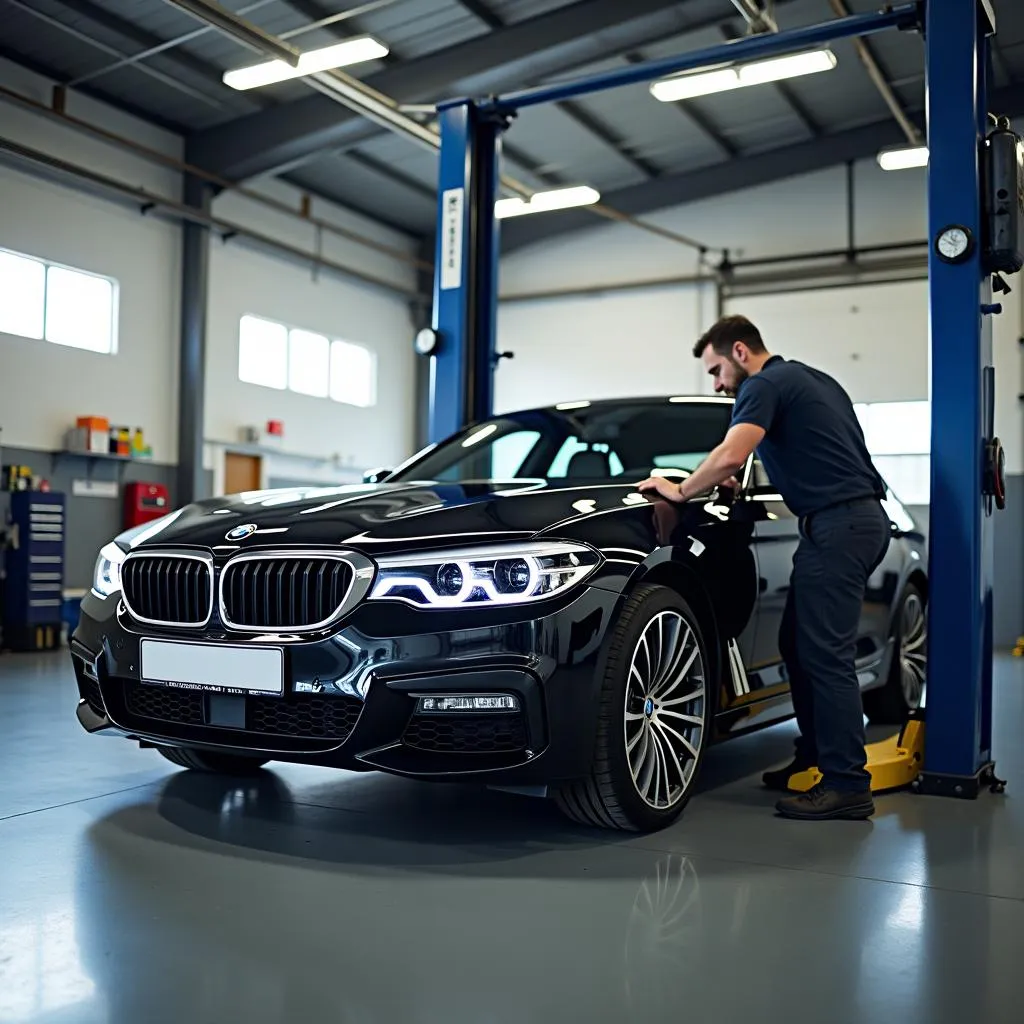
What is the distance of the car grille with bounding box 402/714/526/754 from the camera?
275 centimetres

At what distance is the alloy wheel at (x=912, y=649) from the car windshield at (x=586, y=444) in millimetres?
1635

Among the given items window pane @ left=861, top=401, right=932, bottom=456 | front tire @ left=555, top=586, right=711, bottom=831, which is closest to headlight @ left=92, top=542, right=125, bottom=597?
front tire @ left=555, top=586, right=711, bottom=831

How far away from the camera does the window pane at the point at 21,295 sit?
435 inches

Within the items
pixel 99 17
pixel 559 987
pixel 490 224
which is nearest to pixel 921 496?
pixel 490 224

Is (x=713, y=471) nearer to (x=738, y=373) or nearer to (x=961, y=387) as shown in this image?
(x=738, y=373)

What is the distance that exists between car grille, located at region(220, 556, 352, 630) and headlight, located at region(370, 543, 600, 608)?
0.12 meters

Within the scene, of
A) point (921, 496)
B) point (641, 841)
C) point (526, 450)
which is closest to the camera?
point (641, 841)

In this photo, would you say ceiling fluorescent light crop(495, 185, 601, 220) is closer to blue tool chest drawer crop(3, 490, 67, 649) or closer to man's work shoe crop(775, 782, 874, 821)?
blue tool chest drawer crop(3, 490, 67, 649)

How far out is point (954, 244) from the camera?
3.91 meters

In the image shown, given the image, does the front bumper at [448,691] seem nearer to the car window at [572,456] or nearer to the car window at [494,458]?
the car window at [572,456]

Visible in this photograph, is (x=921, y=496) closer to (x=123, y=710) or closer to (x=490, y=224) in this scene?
(x=490, y=224)

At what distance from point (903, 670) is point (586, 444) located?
2.00m

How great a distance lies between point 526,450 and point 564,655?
1.68 metres

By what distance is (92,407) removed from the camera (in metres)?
12.0
